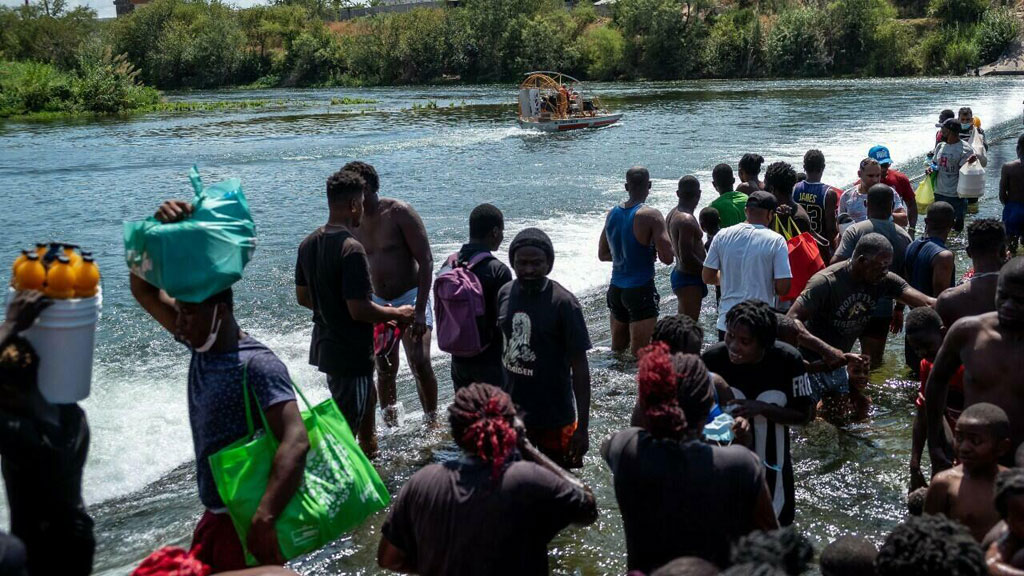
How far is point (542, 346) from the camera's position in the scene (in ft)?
16.4

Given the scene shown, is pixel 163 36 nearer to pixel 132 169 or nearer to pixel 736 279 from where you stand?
pixel 132 169

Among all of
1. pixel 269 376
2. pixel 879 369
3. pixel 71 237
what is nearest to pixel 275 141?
pixel 71 237

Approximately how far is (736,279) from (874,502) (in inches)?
67.2

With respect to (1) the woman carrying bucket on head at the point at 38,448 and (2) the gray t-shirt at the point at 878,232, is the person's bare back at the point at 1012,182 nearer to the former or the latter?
(2) the gray t-shirt at the point at 878,232

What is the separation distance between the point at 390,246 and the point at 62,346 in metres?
3.57

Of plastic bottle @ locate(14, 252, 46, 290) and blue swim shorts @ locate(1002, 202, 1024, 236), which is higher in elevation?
plastic bottle @ locate(14, 252, 46, 290)

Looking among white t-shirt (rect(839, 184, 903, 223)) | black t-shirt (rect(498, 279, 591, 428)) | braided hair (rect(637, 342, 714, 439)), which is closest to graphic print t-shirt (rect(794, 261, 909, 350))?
→ black t-shirt (rect(498, 279, 591, 428))

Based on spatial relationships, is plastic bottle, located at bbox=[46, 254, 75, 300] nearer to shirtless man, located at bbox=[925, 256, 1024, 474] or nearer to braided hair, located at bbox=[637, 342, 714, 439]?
braided hair, located at bbox=[637, 342, 714, 439]

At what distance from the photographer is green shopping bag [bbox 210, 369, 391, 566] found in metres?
3.46

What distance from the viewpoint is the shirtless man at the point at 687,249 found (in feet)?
25.8

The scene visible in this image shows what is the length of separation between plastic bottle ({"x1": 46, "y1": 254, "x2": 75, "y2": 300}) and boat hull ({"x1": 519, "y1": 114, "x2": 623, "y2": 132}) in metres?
33.8

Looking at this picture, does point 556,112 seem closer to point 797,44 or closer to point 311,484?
point 311,484

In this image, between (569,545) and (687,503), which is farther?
(569,545)

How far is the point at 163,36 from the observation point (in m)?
89.6
